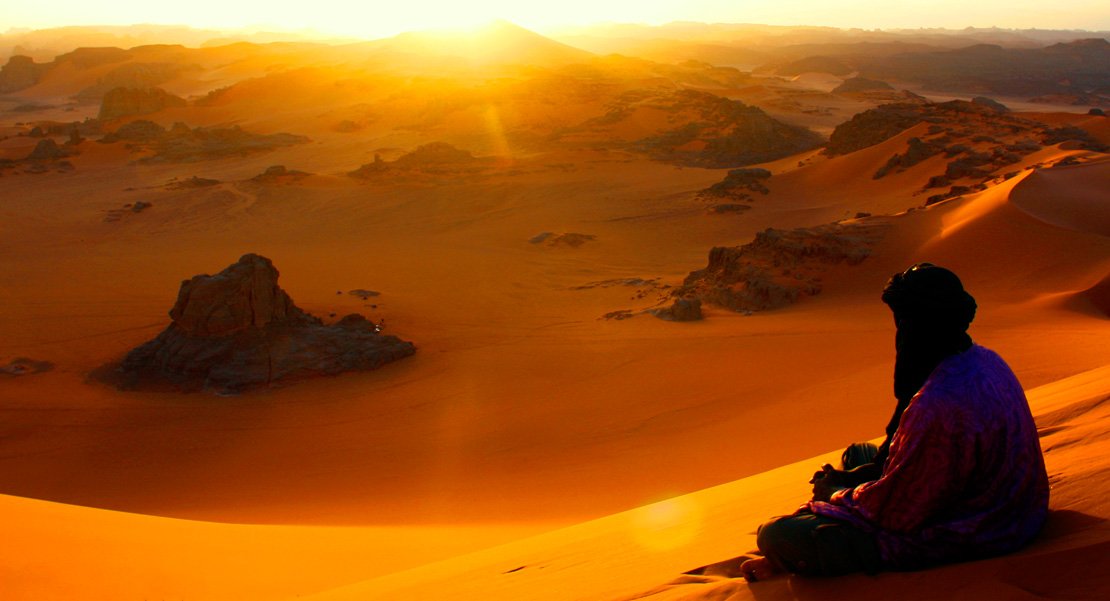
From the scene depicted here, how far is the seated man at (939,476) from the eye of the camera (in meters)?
2.49

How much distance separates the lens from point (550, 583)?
11.2 feet

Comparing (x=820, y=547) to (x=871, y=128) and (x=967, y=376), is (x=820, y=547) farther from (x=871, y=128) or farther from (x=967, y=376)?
(x=871, y=128)

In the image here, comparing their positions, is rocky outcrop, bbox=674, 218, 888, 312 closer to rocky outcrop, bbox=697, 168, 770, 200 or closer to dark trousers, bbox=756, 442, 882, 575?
dark trousers, bbox=756, 442, 882, 575

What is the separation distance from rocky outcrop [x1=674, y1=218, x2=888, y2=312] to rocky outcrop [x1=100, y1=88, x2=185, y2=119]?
36.3 metres

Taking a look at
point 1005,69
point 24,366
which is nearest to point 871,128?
point 24,366

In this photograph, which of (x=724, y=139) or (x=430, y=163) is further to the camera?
(x=724, y=139)

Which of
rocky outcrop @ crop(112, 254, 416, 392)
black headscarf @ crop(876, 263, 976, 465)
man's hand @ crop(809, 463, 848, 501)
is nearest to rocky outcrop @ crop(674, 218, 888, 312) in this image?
rocky outcrop @ crop(112, 254, 416, 392)

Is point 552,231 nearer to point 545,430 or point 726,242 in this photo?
point 726,242

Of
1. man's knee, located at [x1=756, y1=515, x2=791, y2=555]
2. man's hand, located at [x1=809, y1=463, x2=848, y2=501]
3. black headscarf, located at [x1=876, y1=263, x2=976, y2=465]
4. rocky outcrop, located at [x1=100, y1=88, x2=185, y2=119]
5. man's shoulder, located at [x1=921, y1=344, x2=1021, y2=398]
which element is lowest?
man's knee, located at [x1=756, y1=515, x2=791, y2=555]

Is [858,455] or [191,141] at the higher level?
[191,141]

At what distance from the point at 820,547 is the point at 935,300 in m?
0.90

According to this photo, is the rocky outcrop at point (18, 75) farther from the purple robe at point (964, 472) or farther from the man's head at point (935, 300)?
the purple robe at point (964, 472)

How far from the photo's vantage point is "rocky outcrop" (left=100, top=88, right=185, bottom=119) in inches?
1527

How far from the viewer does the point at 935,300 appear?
2637mm
